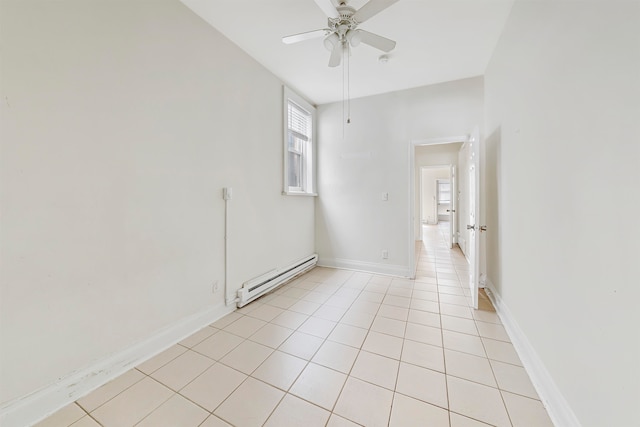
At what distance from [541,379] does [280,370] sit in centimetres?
163

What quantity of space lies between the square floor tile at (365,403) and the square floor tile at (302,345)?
15.6 inches

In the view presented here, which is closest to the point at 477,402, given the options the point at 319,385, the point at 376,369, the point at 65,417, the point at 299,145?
the point at 376,369

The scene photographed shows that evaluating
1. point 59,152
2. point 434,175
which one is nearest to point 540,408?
point 59,152

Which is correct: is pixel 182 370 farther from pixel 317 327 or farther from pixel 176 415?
pixel 317 327

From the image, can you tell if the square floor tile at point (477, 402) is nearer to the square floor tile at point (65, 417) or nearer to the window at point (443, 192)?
the square floor tile at point (65, 417)

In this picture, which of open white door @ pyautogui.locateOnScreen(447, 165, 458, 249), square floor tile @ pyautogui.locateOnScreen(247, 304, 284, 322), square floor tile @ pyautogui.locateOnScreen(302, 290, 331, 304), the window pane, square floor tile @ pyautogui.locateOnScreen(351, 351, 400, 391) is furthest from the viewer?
open white door @ pyautogui.locateOnScreen(447, 165, 458, 249)

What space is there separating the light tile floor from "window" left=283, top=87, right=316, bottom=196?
1.86 meters

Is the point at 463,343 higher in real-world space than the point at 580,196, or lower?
lower

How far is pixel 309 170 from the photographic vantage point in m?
3.98

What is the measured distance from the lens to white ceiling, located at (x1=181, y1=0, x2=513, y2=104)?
6.48 ft

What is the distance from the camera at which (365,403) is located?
4.42ft

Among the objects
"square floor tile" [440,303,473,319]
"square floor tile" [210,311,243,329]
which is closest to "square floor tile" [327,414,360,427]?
"square floor tile" [210,311,243,329]

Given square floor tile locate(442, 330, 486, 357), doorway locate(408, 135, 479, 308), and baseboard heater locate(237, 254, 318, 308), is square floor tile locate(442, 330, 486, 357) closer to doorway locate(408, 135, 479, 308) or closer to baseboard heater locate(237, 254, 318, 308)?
doorway locate(408, 135, 479, 308)

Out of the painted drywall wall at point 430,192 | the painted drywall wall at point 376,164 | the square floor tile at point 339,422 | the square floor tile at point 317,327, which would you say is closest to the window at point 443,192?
the painted drywall wall at point 430,192
